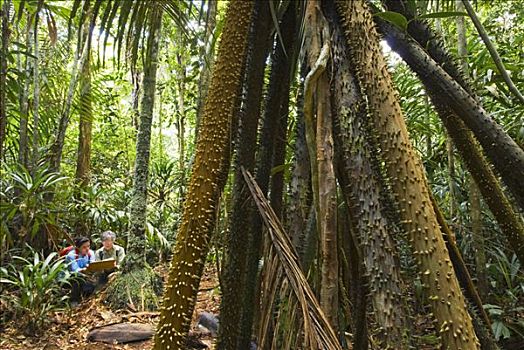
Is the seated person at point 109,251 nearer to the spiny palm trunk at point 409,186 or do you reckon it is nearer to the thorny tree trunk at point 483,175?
the thorny tree trunk at point 483,175

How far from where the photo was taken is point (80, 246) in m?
5.84

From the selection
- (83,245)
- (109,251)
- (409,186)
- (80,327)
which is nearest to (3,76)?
(80,327)

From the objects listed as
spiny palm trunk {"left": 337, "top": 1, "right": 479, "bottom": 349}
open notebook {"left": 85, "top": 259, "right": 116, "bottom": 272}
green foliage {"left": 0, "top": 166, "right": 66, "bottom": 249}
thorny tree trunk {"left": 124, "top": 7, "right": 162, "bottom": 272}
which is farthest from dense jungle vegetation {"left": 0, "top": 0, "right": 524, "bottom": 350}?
green foliage {"left": 0, "top": 166, "right": 66, "bottom": 249}

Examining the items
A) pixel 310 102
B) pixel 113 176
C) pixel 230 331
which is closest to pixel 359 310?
pixel 230 331

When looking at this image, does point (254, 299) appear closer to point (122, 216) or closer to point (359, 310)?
point (359, 310)

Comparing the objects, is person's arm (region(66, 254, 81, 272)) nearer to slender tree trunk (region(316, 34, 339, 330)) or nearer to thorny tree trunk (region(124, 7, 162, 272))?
thorny tree trunk (region(124, 7, 162, 272))

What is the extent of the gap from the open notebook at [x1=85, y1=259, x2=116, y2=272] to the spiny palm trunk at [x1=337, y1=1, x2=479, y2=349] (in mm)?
4676

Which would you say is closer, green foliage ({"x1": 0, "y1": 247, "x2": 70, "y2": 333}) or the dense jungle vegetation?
the dense jungle vegetation

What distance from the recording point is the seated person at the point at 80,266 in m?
5.45

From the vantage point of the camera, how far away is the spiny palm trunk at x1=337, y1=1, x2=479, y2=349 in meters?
1.12

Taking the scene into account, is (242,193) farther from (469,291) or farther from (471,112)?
(469,291)

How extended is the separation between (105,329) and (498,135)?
3.68m

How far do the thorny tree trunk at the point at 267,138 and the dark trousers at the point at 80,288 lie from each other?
13.9ft

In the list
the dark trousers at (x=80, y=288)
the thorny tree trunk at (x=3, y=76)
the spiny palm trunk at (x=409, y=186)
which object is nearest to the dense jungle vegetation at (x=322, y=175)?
the spiny palm trunk at (x=409, y=186)
